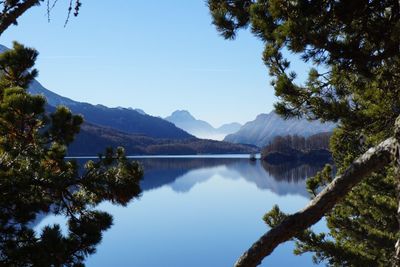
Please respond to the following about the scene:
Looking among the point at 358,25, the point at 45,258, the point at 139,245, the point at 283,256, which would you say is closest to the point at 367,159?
the point at 358,25

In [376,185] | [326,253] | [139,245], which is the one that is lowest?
[139,245]

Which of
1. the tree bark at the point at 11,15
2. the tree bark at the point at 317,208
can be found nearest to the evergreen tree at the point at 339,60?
the tree bark at the point at 317,208

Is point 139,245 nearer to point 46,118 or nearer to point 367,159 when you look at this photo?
point 46,118

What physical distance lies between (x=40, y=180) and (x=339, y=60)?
207 inches

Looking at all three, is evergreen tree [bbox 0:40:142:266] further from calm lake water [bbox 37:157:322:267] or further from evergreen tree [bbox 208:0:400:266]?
calm lake water [bbox 37:157:322:267]

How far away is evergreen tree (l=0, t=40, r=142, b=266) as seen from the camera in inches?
257

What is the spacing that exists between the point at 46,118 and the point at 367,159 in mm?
5535

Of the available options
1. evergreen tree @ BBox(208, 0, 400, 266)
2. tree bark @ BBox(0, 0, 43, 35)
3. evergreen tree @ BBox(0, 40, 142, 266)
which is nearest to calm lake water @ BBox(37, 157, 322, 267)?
evergreen tree @ BBox(208, 0, 400, 266)

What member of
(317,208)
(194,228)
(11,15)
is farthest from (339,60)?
(194,228)

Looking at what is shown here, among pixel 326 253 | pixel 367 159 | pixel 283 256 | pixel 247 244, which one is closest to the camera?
pixel 367 159

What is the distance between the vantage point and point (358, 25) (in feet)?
21.8

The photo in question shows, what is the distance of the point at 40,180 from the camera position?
739 centimetres

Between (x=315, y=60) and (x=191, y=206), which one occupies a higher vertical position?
(x=315, y=60)

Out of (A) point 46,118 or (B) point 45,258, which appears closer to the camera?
(B) point 45,258
